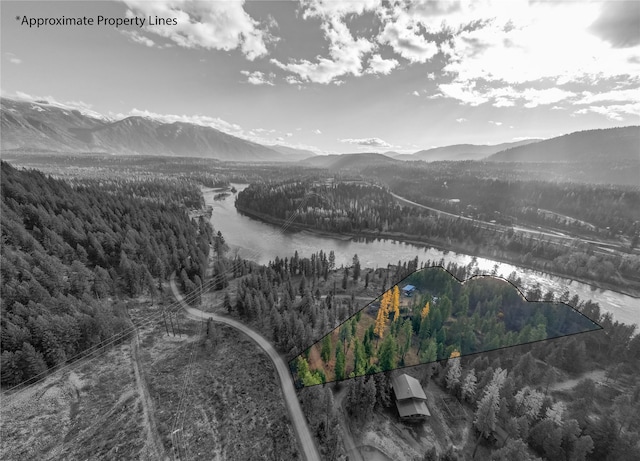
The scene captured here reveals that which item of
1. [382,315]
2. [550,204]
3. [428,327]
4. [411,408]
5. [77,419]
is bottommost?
[77,419]

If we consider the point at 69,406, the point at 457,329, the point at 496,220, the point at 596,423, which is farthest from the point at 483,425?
the point at 496,220

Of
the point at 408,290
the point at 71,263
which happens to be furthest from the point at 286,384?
the point at 71,263

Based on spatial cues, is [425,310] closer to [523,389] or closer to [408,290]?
[408,290]

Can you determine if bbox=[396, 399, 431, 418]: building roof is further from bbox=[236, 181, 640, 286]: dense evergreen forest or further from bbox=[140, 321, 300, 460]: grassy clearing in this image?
bbox=[236, 181, 640, 286]: dense evergreen forest

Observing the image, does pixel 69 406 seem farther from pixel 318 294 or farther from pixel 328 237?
pixel 328 237

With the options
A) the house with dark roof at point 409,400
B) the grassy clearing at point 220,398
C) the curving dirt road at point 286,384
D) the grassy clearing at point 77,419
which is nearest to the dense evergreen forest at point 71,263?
the grassy clearing at point 77,419
